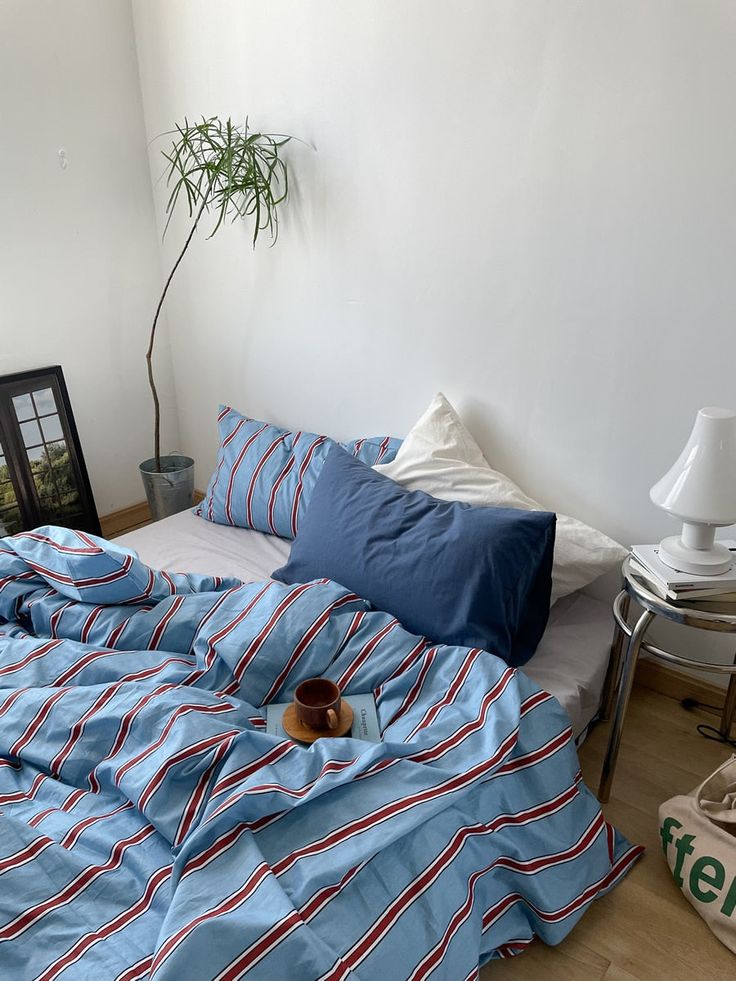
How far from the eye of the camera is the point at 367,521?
6.20 ft

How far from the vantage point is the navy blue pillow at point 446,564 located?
1688mm

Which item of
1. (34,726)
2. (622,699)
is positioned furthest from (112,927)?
(622,699)

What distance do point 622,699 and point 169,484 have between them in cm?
177

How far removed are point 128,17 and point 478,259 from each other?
157cm

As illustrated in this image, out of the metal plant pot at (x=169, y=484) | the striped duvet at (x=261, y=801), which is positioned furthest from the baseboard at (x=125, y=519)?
the striped duvet at (x=261, y=801)

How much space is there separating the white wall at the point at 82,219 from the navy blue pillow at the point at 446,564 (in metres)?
1.38

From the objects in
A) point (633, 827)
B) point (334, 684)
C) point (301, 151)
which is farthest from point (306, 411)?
point (633, 827)

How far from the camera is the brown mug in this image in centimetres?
142

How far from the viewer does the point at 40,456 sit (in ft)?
8.85

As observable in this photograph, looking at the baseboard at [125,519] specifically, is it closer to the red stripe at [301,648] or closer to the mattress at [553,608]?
the mattress at [553,608]

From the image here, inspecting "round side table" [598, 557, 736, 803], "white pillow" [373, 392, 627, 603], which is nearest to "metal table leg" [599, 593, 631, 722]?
"round side table" [598, 557, 736, 803]

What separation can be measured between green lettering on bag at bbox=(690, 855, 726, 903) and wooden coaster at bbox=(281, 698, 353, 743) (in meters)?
0.70

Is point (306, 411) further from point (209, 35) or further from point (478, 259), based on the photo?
point (209, 35)

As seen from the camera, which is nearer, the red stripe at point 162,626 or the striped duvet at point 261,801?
the striped duvet at point 261,801
